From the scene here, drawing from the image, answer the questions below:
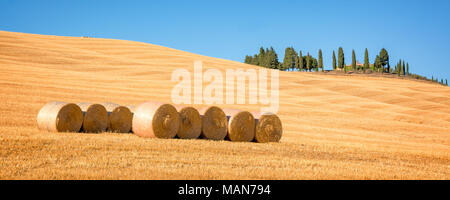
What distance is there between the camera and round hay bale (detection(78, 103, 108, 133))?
→ 16.0 metres

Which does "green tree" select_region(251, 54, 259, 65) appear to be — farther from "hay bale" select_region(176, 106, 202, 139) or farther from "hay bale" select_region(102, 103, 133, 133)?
"hay bale" select_region(176, 106, 202, 139)

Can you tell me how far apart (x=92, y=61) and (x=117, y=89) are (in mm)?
18844

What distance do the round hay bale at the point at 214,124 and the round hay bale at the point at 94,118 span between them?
3.29m

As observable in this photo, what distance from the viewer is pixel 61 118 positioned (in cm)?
1523

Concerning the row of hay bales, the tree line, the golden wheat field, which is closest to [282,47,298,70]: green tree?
the tree line

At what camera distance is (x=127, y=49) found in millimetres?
66688

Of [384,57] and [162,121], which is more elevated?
[384,57]

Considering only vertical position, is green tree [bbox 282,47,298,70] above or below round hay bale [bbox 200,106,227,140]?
A: above

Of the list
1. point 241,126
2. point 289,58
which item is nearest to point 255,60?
point 289,58

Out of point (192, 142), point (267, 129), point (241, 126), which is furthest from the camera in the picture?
point (267, 129)

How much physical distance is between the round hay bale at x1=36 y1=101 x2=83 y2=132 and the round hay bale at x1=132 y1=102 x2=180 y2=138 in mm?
1936

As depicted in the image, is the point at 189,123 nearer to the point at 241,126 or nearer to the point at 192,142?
the point at 192,142

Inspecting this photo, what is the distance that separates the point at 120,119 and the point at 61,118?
200 centimetres
